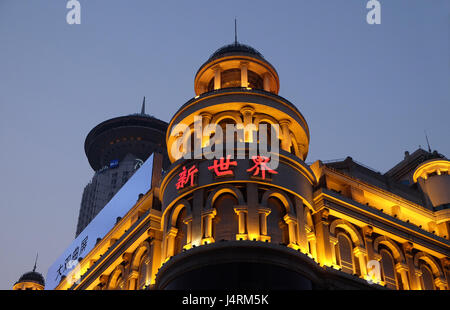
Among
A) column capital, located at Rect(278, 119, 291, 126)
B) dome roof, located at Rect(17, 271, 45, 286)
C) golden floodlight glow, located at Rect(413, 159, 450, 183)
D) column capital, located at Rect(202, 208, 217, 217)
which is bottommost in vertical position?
column capital, located at Rect(202, 208, 217, 217)

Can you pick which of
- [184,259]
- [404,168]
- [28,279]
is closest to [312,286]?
[184,259]

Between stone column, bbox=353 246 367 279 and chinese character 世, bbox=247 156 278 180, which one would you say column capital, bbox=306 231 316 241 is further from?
chinese character 世, bbox=247 156 278 180

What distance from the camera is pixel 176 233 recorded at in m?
34.5

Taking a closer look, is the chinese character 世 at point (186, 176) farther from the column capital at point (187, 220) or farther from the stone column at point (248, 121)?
the stone column at point (248, 121)

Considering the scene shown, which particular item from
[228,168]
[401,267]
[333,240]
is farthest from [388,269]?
[228,168]

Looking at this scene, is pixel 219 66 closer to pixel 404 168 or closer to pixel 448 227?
pixel 448 227

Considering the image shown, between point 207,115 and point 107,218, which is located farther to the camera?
point 107,218

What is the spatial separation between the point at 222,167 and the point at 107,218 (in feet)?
63.4

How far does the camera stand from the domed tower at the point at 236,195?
30.3m

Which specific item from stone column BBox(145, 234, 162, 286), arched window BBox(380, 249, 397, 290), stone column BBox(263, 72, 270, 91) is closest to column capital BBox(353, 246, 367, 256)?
arched window BBox(380, 249, 397, 290)

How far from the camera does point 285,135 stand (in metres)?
37.9

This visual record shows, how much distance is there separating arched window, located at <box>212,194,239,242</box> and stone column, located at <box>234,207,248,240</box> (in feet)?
1.84

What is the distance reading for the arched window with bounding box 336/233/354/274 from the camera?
35.2m

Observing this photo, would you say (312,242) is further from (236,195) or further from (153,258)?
(153,258)
